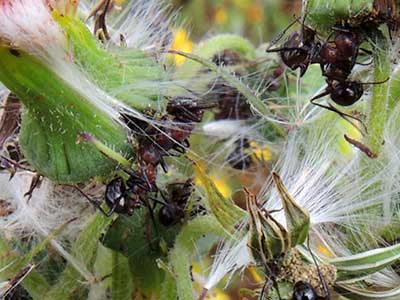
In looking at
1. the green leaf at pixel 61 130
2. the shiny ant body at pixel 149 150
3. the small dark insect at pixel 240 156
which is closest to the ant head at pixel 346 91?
the shiny ant body at pixel 149 150

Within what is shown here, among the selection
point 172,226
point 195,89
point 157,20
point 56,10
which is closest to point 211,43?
point 157,20

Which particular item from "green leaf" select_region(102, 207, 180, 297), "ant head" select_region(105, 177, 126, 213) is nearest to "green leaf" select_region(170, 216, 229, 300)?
"green leaf" select_region(102, 207, 180, 297)

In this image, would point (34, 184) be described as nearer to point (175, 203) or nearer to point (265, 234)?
point (175, 203)

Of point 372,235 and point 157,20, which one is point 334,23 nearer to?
point 372,235

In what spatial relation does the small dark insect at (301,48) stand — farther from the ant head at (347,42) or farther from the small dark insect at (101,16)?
the small dark insect at (101,16)

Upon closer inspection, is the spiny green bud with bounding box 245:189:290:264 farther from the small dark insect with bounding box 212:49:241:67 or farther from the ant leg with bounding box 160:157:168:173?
the small dark insect with bounding box 212:49:241:67

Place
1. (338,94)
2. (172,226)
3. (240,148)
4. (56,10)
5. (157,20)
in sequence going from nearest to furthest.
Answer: (56,10) < (338,94) < (172,226) < (157,20) < (240,148)

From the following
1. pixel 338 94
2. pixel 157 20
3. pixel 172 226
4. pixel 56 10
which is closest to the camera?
pixel 56 10
